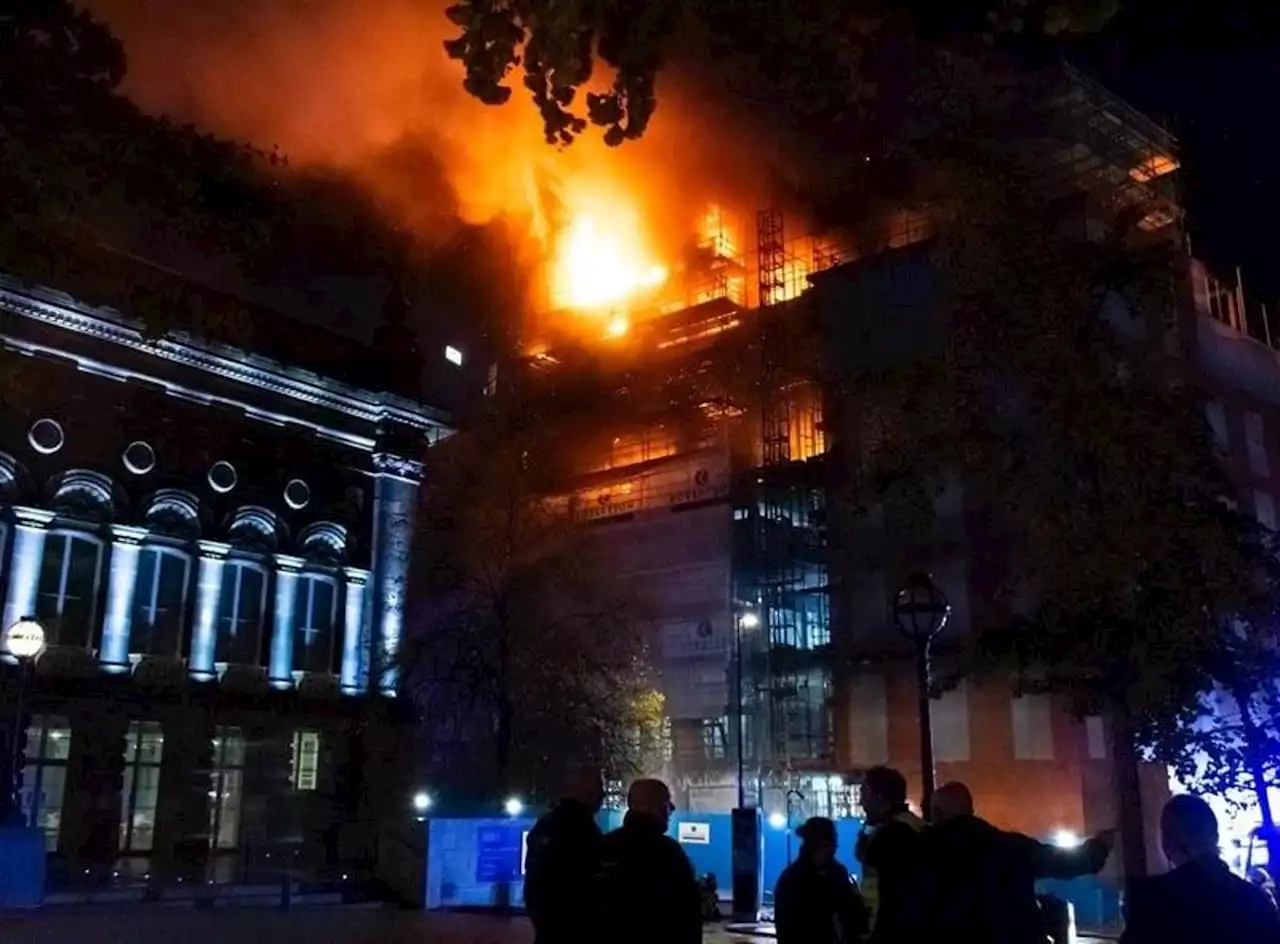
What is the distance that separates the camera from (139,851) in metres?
28.3

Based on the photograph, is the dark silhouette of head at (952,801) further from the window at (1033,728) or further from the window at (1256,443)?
the window at (1256,443)

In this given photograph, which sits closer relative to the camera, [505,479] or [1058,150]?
[505,479]

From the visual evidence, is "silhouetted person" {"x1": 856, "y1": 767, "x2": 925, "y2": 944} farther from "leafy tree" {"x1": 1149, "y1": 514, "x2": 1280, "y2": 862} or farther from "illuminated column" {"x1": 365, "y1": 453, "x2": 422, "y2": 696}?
"illuminated column" {"x1": 365, "y1": 453, "x2": 422, "y2": 696}

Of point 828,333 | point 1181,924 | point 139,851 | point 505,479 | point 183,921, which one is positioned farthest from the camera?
point 828,333

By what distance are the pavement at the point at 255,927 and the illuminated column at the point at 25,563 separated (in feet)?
28.6

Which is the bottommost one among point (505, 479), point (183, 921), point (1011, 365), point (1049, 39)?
point (183, 921)

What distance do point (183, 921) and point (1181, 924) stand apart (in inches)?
766

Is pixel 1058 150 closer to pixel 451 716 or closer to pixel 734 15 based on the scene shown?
pixel 451 716

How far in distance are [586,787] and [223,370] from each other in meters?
29.0

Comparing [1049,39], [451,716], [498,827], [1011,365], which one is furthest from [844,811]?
[1049,39]

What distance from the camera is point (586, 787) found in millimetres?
5859

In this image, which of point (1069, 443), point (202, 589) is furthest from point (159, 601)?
point (1069, 443)

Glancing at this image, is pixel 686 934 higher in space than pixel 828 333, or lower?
lower

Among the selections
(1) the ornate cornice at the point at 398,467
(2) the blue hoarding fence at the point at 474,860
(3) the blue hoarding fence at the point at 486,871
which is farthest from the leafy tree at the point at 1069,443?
(1) the ornate cornice at the point at 398,467
